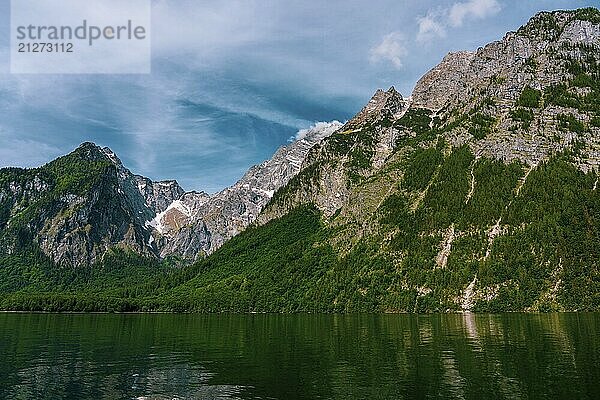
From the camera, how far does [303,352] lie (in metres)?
90.2

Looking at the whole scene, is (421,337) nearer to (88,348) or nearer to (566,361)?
(566,361)

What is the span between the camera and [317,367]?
72.9m

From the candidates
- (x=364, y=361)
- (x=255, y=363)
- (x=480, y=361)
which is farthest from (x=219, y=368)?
(x=480, y=361)

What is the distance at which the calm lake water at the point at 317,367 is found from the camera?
5575 centimetres

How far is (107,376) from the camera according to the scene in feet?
225

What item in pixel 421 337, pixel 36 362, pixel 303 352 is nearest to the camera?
pixel 36 362

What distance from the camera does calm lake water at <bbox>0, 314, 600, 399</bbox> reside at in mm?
55750

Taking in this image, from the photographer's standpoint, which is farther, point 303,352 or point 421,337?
point 421,337

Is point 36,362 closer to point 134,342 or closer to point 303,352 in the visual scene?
point 134,342

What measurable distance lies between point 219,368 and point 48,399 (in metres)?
25.3

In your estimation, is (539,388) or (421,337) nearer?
(539,388)

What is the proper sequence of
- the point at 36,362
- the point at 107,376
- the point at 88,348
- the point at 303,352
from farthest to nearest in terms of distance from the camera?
the point at 88,348 < the point at 303,352 < the point at 36,362 < the point at 107,376

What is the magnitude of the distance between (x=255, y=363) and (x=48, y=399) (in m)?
30.9

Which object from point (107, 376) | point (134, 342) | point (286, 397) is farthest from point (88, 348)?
point (286, 397)
